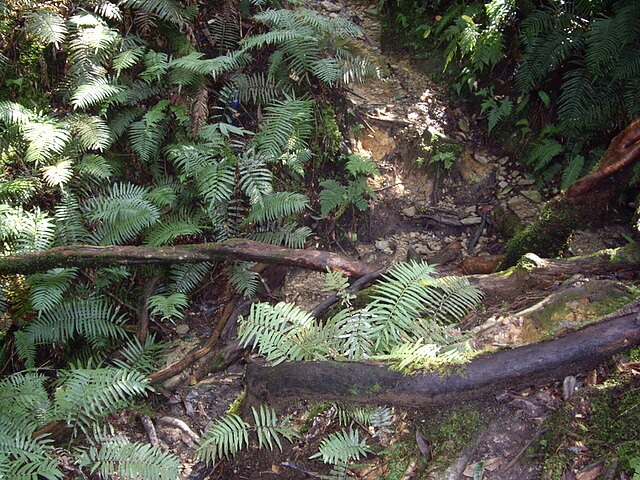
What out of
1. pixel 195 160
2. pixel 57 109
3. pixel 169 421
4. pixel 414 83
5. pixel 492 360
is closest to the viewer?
pixel 492 360

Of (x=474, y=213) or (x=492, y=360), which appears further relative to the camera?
(x=474, y=213)

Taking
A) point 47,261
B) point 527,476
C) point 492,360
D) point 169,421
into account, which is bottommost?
point 169,421

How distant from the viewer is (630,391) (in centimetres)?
227

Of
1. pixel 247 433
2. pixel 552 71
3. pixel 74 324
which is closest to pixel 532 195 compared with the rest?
pixel 552 71

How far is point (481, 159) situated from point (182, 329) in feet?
12.2

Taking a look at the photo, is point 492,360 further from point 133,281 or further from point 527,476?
point 133,281

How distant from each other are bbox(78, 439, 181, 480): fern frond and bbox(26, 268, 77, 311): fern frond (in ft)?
5.27

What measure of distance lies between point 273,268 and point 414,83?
2905 mm

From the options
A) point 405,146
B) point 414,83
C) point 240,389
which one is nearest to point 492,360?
point 240,389

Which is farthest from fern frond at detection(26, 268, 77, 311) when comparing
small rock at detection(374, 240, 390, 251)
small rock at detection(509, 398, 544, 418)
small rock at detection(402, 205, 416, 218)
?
small rock at detection(509, 398, 544, 418)

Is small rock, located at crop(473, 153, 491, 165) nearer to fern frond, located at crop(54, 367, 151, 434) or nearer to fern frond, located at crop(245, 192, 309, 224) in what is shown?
fern frond, located at crop(245, 192, 309, 224)

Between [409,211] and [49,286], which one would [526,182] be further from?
[49,286]

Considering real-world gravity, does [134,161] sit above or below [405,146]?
below

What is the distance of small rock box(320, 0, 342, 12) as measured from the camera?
20.9ft
